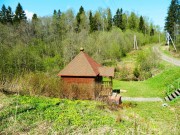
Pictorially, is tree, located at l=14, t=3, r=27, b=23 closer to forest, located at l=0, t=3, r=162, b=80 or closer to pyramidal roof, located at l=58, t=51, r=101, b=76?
forest, located at l=0, t=3, r=162, b=80

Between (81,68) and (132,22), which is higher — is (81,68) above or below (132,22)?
below

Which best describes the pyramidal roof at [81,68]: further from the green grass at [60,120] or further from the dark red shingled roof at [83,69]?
the green grass at [60,120]

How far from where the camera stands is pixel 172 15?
227 ft

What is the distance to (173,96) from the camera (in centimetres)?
1959

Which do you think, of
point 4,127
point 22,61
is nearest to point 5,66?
point 22,61

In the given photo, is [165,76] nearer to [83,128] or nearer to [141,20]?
[83,128]

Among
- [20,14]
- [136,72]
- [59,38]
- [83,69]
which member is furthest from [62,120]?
[20,14]

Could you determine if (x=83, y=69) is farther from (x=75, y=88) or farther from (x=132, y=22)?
(x=132, y=22)

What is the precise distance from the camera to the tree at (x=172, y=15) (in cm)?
6794

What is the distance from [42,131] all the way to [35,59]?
24647mm

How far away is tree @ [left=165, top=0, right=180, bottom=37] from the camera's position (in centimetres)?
6794

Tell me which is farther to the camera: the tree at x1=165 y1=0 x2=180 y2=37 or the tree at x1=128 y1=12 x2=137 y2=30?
the tree at x1=128 y1=12 x2=137 y2=30

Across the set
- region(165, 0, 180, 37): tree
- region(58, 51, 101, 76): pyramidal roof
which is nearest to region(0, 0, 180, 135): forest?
region(165, 0, 180, 37): tree

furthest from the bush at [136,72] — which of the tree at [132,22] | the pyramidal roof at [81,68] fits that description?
the tree at [132,22]
